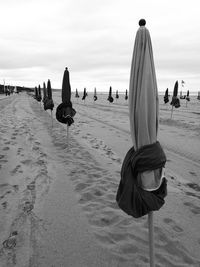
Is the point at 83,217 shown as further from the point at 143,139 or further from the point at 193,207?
the point at 143,139

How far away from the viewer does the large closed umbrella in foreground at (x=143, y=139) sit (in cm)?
215

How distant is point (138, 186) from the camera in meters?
2.31

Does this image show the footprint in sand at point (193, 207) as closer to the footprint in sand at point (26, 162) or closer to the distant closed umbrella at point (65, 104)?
the footprint in sand at point (26, 162)

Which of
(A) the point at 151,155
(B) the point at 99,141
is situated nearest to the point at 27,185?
(A) the point at 151,155

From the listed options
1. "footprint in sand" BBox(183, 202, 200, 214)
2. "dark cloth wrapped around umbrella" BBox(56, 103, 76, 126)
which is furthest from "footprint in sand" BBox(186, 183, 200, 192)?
"dark cloth wrapped around umbrella" BBox(56, 103, 76, 126)

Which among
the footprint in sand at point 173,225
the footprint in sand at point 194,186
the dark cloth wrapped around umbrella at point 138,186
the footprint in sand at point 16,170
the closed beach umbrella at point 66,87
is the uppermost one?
the closed beach umbrella at point 66,87

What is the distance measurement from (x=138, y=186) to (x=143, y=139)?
1.53 feet

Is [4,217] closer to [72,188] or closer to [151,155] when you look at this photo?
[72,188]

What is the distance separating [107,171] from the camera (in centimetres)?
631

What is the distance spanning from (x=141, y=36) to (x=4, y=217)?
352cm

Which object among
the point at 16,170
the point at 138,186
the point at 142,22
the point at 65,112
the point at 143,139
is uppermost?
the point at 142,22

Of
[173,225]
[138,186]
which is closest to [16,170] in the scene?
[173,225]

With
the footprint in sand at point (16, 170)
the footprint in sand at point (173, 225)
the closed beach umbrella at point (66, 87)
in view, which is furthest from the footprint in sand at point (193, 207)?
the closed beach umbrella at point (66, 87)

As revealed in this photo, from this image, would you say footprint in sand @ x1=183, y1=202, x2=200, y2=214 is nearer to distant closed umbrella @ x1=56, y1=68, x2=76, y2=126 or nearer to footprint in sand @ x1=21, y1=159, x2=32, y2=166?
footprint in sand @ x1=21, y1=159, x2=32, y2=166
